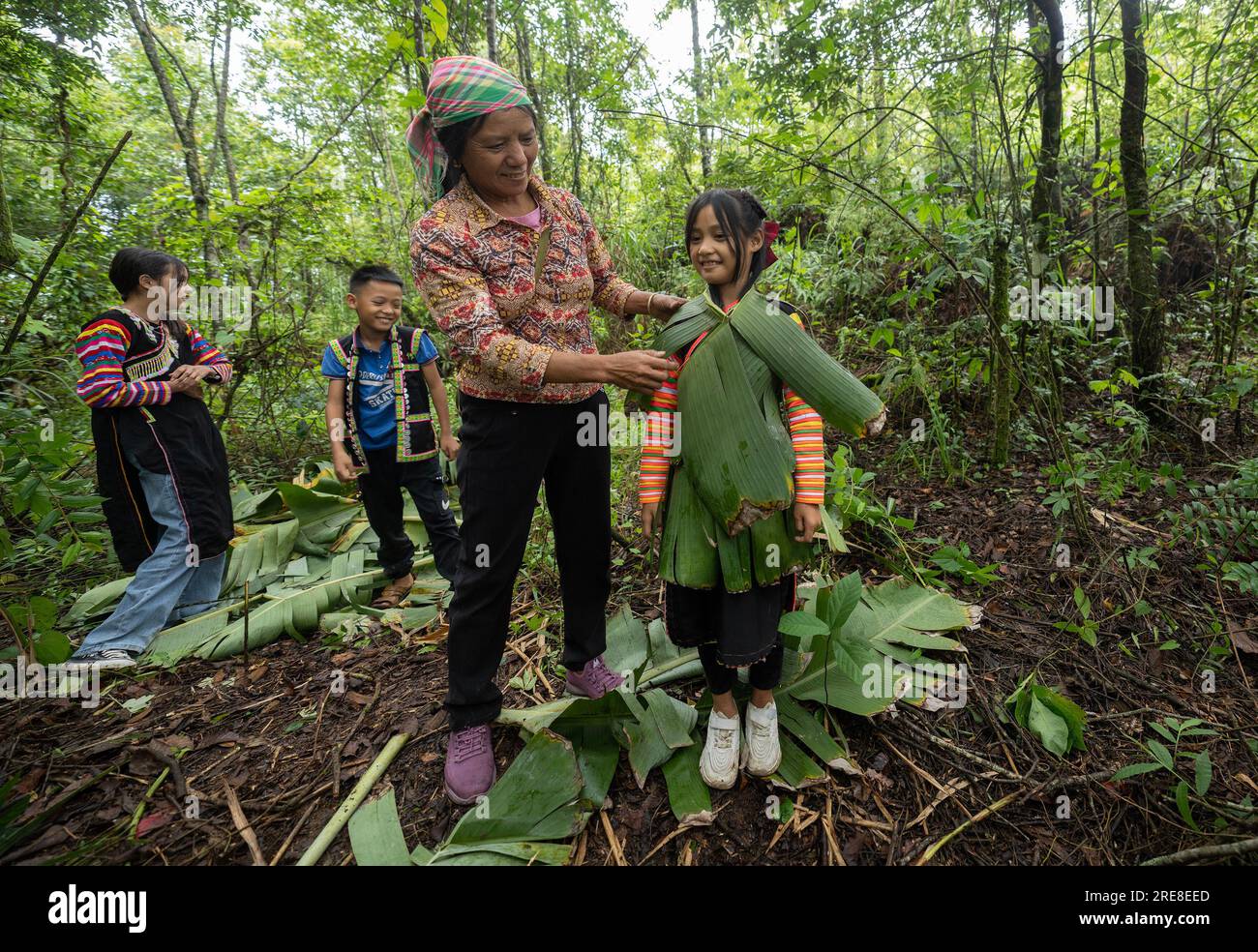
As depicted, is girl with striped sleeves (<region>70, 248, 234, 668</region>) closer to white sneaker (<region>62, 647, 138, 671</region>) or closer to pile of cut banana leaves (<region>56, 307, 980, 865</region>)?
white sneaker (<region>62, 647, 138, 671</region>)

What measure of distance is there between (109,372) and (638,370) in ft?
9.23

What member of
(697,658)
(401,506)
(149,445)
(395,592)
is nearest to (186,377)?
(149,445)

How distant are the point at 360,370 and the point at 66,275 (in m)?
4.02

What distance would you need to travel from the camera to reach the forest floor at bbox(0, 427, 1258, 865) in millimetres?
1578

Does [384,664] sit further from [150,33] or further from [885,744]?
[150,33]

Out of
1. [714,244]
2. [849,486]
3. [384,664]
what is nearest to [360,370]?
[384,664]

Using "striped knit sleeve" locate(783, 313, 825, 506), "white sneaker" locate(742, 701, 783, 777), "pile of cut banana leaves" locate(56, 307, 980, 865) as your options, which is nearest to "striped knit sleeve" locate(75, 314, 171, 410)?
"pile of cut banana leaves" locate(56, 307, 980, 865)

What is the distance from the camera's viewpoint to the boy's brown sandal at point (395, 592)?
3.14 m

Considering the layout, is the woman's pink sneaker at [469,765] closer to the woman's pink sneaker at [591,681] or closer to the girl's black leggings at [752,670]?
the woman's pink sneaker at [591,681]

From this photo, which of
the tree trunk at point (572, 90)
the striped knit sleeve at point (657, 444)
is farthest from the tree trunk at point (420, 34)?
the striped knit sleeve at point (657, 444)

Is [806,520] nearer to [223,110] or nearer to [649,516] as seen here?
[649,516]

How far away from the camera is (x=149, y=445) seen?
8.93 feet

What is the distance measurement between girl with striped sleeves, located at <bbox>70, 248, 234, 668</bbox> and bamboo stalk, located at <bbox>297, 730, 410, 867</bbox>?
1.71 metres

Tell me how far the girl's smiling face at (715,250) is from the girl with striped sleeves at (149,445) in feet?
9.18
